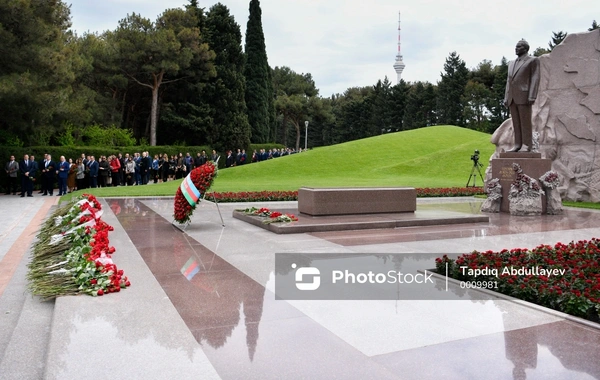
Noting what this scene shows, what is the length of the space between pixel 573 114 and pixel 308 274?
13.5 meters

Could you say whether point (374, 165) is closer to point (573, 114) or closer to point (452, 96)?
point (573, 114)

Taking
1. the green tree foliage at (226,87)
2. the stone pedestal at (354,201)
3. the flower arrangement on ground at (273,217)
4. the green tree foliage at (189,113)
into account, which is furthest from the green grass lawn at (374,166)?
the flower arrangement on ground at (273,217)

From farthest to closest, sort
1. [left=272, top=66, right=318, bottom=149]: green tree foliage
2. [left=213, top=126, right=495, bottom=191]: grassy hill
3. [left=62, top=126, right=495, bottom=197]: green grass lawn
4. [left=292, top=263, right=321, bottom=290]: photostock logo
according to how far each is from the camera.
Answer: [left=272, top=66, right=318, bottom=149]: green tree foliage < [left=213, top=126, right=495, bottom=191]: grassy hill < [left=62, top=126, right=495, bottom=197]: green grass lawn < [left=292, top=263, right=321, bottom=290]: photostock logo

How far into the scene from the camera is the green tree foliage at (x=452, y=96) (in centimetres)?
6134

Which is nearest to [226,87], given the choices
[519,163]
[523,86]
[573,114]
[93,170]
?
[93,170]

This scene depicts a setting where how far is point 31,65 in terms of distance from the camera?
2111 cm

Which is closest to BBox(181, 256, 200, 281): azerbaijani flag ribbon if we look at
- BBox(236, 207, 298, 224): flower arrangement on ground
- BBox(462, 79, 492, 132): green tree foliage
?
BBox(236, 207, 298, 224): flower arrangement on ground

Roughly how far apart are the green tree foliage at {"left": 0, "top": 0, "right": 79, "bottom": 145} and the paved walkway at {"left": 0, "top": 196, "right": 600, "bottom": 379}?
53.2 ft

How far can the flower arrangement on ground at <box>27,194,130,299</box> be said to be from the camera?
5.03 metres

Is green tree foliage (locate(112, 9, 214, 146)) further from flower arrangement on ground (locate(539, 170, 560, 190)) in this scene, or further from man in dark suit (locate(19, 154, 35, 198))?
flower arrangement on ground (locate(539, 170, 560, 190))

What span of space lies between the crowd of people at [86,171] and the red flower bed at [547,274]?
37.6ft

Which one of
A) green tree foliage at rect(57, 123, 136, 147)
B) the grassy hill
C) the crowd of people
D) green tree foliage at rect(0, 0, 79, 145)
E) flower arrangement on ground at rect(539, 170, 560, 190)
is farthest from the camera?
green tree foliage at rect(57, 123, 136, 147)

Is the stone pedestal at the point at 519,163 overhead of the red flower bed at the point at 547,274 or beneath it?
overhead

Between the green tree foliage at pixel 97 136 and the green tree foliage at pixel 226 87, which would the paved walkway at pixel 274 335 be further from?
the green tree foliage at pixel 226 87
